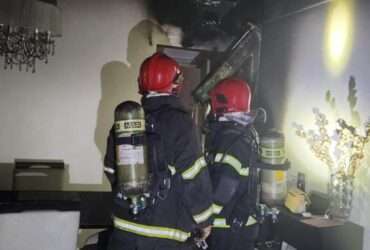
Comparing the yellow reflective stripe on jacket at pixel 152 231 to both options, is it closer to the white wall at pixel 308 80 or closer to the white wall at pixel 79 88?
the white wall at pixel 308 80

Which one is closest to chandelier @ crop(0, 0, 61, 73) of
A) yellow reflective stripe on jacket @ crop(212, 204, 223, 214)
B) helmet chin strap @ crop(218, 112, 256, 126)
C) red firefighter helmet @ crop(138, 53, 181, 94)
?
red firefighter helmet @ crop(138, 53, 181, 94)

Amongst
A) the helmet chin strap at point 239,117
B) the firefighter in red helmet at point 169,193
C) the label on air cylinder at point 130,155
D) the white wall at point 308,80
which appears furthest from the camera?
the helmet chin strap at point 239,117

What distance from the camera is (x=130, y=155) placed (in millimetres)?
1747

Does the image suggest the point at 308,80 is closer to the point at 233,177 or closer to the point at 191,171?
the point at 233,177

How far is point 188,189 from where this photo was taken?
1904 millimetres

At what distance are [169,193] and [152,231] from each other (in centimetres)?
20

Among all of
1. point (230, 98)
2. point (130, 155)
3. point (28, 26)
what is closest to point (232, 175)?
point (230, 98)

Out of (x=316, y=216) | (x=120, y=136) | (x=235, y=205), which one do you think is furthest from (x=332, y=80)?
(x=120, y=136)

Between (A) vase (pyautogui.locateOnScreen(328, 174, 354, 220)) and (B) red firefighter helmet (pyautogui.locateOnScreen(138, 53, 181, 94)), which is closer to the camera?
(B) red firefighter helmet (pyautogui.locateOnScreen(138, 53, 181, 94))

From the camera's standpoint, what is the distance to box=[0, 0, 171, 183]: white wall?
11.8 feet

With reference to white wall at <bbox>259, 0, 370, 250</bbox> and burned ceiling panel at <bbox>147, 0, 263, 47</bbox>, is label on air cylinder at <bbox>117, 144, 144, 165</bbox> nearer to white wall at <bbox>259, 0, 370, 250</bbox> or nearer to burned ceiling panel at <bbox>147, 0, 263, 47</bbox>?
white wall at <bbox>259, 0, 370, 250</bbox>

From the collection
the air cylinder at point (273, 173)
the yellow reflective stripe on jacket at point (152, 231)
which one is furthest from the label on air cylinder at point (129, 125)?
the air cylinder at point (273, 173)

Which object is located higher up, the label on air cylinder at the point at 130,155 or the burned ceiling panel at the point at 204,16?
the burned ceiling panel at the point at 204,16

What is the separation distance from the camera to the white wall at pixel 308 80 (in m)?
2.28
